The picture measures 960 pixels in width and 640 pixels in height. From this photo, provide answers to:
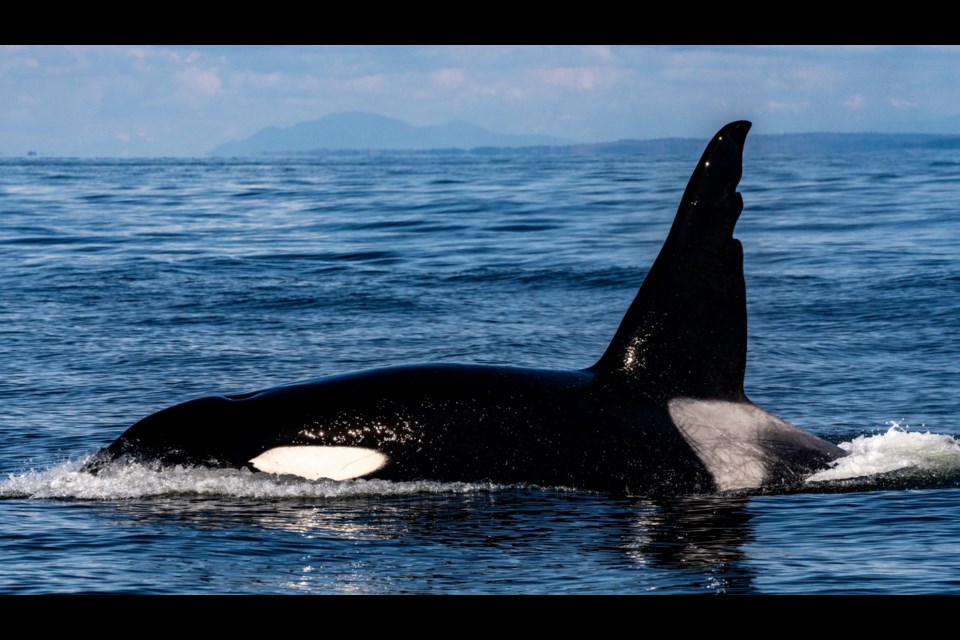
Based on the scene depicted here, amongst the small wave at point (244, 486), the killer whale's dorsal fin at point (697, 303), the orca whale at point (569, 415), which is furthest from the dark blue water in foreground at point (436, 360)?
the killer whale's dorsal fin at point (697, 303)

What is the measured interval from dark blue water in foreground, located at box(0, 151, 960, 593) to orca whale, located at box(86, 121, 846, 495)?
0.19m

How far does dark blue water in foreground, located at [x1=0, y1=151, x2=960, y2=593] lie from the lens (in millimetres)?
7953

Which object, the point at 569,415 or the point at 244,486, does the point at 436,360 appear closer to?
the point at 569,415

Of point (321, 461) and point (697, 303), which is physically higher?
point (697, 303)

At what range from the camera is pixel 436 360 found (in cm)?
1683

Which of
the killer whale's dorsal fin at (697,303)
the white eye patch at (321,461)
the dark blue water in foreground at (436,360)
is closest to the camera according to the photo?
the dark blue water in foreground at (436,360)

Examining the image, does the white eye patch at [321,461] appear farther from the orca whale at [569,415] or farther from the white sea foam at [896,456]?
the white sea foam at [896,456]

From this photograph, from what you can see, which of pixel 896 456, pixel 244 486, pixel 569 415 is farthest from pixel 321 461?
pixel 896 456

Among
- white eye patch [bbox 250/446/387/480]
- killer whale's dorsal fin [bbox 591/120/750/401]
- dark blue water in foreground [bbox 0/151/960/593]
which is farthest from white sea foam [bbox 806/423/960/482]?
white eye patch [bbox 250/446/387/480]

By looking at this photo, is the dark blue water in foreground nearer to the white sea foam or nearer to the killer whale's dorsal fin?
the white sea foam

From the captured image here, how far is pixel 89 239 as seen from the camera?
1309 inches

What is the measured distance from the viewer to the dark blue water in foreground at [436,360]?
7953 mm

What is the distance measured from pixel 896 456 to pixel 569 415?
321 cm
